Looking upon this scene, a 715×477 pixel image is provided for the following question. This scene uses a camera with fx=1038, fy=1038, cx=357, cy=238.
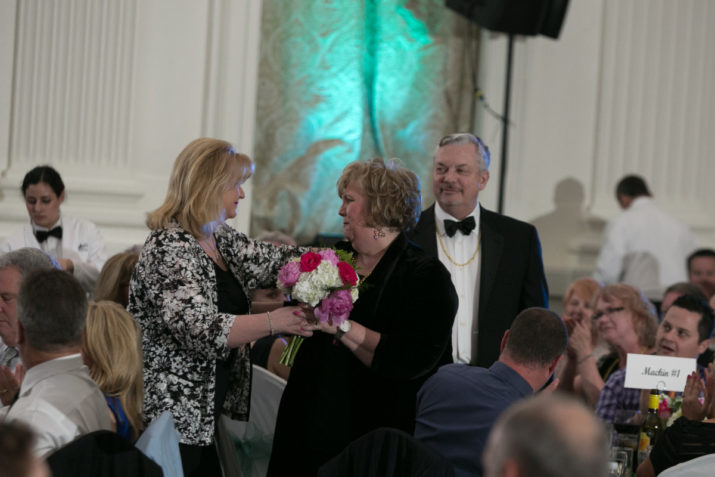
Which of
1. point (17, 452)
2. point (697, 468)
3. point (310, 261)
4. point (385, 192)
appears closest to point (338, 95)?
point (385, 192)

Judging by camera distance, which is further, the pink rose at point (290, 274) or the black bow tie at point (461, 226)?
the black bow tie at point (461, 226)

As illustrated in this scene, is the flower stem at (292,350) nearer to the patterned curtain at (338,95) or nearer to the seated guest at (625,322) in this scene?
the seated guest at (625,322)

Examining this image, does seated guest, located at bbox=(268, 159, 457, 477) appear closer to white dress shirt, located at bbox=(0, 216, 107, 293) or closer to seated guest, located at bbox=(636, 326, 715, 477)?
seated guest, located at bbox=(636, 326, 715, 477)

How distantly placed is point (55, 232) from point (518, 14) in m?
3.90

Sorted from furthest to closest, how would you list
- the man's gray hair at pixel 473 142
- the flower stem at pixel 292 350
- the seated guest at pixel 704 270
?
the seated guest at pixel 704 270, the man's gray hair at pixel 473 142, the flower stem at pixel 292 350

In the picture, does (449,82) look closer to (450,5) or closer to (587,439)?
(450,5)

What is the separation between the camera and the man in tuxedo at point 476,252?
4.32 m

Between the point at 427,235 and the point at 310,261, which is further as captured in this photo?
the point at 427,235

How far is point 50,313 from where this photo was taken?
284 cm

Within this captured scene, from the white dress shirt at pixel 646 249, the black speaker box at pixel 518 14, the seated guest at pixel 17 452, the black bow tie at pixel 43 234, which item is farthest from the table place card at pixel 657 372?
the black speaker box at pixel 518 14

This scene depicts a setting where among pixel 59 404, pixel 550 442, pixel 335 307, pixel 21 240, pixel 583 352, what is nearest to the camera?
pixel 550 442

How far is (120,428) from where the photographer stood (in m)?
3.08

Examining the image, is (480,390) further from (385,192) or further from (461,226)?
(461,226)

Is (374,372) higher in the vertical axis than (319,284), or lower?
lower
